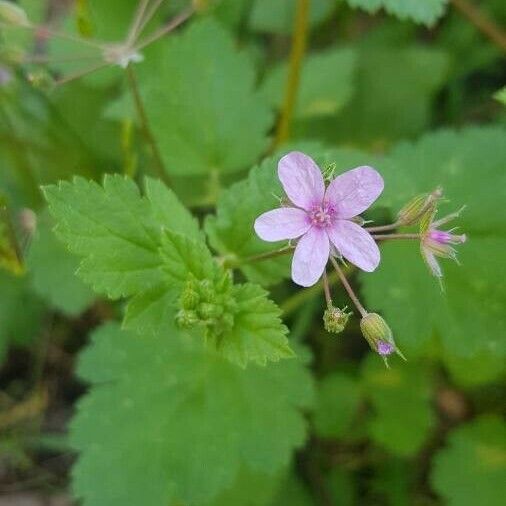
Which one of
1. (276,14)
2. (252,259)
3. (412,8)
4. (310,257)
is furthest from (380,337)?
(276,14)

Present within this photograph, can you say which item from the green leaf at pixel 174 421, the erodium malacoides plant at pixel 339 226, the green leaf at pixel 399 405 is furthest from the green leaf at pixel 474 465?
the erodium malacoides plant at pixel 339 226

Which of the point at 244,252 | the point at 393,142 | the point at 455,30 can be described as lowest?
the point at 244,252

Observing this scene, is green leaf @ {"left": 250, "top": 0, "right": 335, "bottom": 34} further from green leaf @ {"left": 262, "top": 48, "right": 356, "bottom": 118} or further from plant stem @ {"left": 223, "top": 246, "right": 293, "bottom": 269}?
plant stem @ {"left": 223, "top": 246, "right": 293, "bottom": 269}

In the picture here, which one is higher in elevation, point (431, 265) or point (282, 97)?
point (282, 97)

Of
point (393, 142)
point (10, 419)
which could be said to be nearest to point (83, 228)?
point (10, 419)

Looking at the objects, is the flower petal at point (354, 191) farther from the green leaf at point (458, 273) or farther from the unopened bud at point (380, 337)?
the green leaf at point (458, 273)

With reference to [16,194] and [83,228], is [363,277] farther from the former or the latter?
[16,194]
